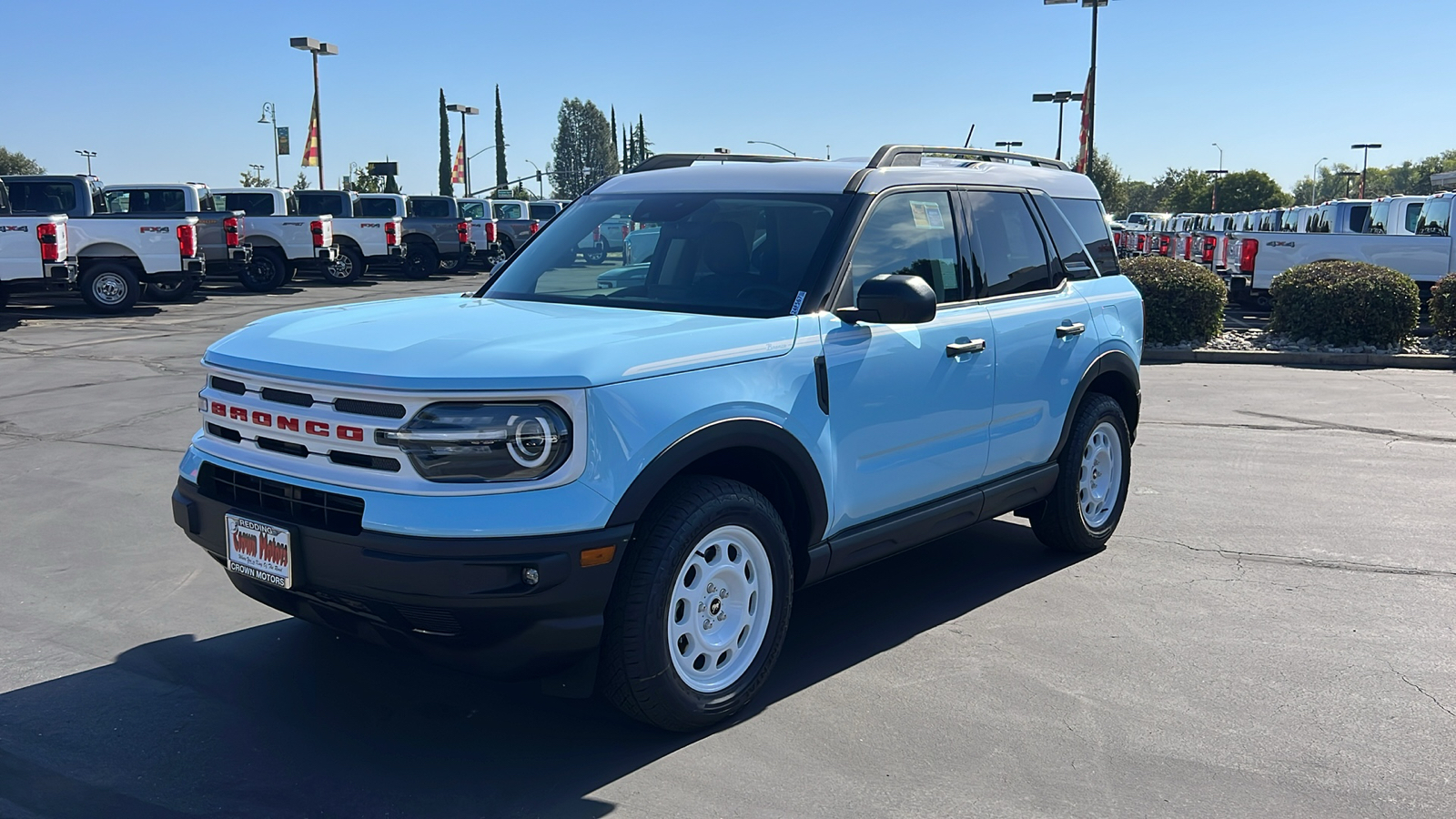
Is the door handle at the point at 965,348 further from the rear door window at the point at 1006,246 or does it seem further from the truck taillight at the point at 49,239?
the truck taillight at the point at 49,239

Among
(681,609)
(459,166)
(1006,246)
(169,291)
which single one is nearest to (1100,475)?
(1006,246)

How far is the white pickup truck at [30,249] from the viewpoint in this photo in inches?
685

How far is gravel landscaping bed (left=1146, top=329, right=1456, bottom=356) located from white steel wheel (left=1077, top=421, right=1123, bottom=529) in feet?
30.0

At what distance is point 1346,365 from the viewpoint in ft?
45.8

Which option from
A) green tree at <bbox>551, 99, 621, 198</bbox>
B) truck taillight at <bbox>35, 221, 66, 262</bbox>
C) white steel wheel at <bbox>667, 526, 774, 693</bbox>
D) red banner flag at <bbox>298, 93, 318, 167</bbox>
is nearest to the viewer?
white steel wheel at <bbox>667, 526, 774, 693</bbox>

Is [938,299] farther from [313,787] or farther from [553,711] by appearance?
[313,787]

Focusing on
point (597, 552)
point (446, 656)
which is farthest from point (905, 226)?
point (446, 656)

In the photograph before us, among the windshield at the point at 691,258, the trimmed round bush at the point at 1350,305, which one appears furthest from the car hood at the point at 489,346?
the trimmed round bush at the point at 1350,305

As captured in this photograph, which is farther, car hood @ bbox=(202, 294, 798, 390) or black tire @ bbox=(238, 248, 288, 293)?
black tire @ bbox=(238, 248, 288, 293)

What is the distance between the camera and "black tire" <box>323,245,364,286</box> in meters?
27.2

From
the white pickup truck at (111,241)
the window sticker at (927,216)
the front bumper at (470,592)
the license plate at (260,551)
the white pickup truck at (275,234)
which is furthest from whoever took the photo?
the white pickup truck at (275,234)

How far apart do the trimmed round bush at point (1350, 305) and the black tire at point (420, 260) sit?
21576 mm

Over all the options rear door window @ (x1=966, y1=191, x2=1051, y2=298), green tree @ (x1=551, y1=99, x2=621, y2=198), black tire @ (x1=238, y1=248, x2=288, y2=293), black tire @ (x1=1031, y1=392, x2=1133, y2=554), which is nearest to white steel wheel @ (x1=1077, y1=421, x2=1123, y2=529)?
black tire @ (x1=1031, y1=392, x2=1133, y2=554)

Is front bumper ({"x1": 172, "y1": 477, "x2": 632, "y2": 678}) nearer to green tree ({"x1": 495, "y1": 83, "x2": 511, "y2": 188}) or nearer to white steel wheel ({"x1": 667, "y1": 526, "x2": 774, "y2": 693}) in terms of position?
white steel wheel ({"x1": 667, "y1": 526, "x2": 774, "y2": 693})
